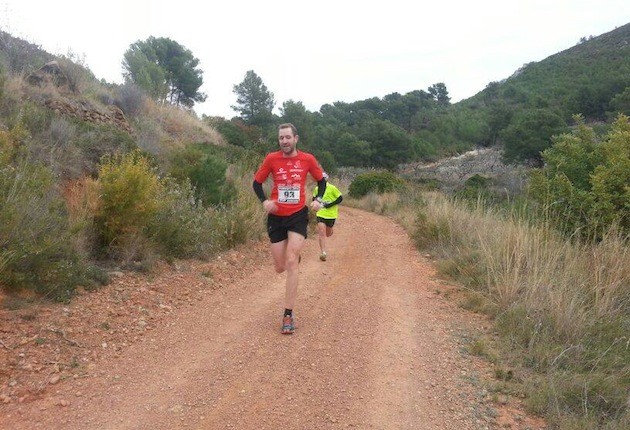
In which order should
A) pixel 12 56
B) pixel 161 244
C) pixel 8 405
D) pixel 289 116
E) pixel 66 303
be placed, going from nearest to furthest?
pixel 8 405
pixel 66 303
pixel 161 244
pixel 12 56
pixel 289 116

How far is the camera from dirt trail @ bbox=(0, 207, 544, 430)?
3.32 metres

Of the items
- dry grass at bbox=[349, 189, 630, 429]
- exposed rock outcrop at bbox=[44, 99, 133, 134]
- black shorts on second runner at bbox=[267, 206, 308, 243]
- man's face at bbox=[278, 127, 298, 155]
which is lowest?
dry grass at bbox=[349, 189, 630, 429]

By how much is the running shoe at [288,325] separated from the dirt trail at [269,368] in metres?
0.08

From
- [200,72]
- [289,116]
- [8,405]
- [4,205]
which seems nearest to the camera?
[8,405]

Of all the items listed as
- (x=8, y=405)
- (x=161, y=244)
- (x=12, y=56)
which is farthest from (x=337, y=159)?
(x=8, y=405)

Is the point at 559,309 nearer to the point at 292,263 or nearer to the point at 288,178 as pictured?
the point at 292,263

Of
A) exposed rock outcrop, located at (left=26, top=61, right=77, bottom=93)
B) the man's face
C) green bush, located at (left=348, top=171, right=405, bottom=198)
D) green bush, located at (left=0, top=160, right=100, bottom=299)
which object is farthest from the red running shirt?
green bush, located at (left=348, top=171, right=405, bottom=198)

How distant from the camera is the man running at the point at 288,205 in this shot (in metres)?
4.97

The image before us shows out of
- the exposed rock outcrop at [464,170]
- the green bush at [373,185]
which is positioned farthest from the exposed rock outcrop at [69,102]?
the exposed rock outcrop at [464,170]

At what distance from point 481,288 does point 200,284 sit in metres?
3.84

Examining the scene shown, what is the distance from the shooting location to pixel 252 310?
5668 millimetres

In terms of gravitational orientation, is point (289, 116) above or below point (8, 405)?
above

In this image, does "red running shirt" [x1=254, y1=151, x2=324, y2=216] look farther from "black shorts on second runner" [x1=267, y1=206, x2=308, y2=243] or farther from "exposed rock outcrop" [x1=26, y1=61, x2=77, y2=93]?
"exposed rock outcrop" [x1=26, y1=61, x2=77, y2=93]

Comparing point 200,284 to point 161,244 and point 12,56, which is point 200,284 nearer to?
point 161,244
